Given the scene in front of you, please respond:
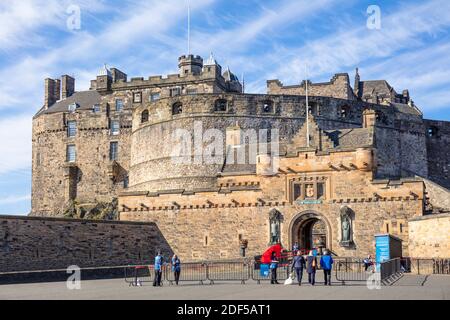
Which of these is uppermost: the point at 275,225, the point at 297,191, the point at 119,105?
the point at 119,105

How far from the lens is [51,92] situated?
210 feet

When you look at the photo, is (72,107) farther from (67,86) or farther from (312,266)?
(312,266)

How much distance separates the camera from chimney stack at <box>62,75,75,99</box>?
64.4m

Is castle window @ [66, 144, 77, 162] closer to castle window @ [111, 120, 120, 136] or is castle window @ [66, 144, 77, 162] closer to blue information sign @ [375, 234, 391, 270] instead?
castle window @ [111, 120, 120, 136]

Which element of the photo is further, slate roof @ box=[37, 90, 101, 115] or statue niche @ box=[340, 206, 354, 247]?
slate roof @ box=[37, 90, 101, 115]

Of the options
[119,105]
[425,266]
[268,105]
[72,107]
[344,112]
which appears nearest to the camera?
[425,266]

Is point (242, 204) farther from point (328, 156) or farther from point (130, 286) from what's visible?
point (130, 286)

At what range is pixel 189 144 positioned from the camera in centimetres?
4600

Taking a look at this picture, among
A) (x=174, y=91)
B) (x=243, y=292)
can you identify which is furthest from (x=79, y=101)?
(x=243, y=292)

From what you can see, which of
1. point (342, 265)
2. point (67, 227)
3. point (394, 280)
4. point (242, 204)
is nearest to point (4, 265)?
point (67, 227)

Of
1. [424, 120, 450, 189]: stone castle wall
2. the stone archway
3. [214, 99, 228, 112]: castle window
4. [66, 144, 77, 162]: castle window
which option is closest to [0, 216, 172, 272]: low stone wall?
the stone archway

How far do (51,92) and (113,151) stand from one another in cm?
1279

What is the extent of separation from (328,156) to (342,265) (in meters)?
7.47

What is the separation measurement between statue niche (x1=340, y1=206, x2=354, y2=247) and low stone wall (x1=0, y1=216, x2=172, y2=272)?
929 centimetres
